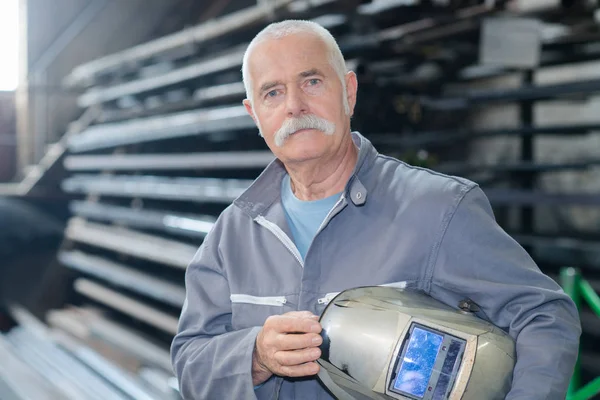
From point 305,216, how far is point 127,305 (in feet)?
12.1

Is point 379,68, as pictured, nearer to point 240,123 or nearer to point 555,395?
point 240,123

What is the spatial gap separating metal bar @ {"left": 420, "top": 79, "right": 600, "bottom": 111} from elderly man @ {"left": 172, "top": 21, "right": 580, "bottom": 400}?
5.61 feet

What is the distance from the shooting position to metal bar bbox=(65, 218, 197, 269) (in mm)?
4176

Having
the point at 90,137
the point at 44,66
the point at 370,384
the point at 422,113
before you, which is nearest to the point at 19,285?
the point at 90,137

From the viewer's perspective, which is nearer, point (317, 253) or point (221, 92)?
point (317, 253)

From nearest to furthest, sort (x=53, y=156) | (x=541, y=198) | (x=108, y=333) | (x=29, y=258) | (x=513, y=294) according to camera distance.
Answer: (x=513, y=294), (x=541, y=198), (x=108, y=333), (x=29, y=258), (x=53, y=156)

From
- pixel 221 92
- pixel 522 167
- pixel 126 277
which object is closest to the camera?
pixel 522 167

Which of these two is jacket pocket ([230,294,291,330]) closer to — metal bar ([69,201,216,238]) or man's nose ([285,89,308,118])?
man's nose ([285,89,308,118])

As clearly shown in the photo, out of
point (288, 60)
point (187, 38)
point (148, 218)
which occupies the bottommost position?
point (148, 218)

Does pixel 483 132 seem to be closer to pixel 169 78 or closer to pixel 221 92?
pixel 221 92

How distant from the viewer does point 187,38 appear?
14.6ft

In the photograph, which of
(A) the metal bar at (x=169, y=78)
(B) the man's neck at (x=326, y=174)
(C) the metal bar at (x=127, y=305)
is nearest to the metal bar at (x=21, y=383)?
(C) the metal bar at (x=127, y=305)

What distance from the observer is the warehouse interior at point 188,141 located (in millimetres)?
3113

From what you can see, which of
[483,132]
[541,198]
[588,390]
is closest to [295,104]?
[588,390]
